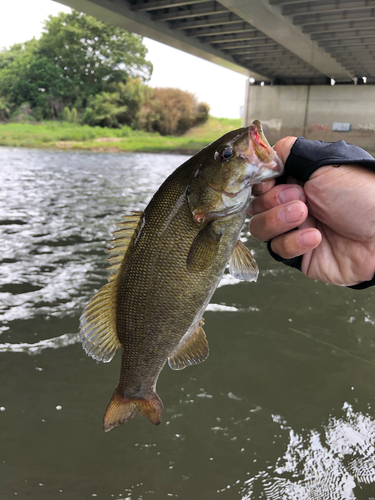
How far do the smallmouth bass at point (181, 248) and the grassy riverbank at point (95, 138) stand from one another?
42.9m

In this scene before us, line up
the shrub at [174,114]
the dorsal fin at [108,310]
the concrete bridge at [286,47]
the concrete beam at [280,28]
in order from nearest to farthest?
the dorsal fin at [108,310] → the concrete beam at [280,28] → the concrete bridge at [286,47] → the shrub at [174,114]

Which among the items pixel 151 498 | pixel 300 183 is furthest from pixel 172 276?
pixel 151 498

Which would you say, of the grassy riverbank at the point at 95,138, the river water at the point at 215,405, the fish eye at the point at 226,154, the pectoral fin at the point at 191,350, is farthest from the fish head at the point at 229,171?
the grassy riverbank at the point at 95,138

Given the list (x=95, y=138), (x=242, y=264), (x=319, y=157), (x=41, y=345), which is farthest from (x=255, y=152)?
(x=95, y=138)

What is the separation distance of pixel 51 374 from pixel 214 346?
205cm

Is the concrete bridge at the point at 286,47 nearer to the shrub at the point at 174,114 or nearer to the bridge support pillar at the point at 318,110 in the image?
the bridge support pillar at the point at 318,110

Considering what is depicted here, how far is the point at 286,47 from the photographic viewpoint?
21422mm

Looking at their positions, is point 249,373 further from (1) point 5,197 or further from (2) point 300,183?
(1) point 5,197

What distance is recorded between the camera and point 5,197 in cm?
1472

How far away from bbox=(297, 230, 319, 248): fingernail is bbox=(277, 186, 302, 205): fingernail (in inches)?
9.0

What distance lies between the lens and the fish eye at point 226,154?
1.86m

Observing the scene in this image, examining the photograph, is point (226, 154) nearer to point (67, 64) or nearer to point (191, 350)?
point (191, 350)

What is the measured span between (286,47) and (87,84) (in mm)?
48818

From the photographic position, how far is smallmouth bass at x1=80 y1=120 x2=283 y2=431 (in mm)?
1877
